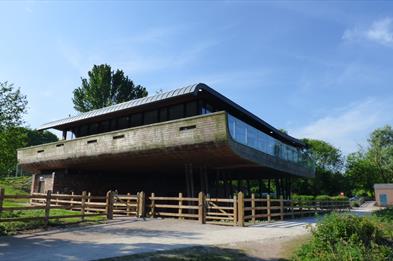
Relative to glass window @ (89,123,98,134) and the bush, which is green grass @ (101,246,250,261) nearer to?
the bush

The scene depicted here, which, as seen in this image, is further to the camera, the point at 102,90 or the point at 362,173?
the point at 362,173

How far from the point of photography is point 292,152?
27375 mm

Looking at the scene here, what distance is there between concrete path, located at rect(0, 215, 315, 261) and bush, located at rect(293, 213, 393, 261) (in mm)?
2345

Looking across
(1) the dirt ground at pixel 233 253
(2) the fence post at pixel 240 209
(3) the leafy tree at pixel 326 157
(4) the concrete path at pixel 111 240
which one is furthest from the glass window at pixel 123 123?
(3) the leafy tree at pixel 326 157

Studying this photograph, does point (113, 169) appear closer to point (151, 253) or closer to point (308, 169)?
point (308, 169)

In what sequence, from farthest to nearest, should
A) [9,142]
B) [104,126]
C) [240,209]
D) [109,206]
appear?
[104,126], [9,142], [109,206], [240,209]

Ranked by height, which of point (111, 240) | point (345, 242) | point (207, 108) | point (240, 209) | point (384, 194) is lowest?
point (111, 240)

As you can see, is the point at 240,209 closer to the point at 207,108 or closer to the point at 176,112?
the point at 207,108

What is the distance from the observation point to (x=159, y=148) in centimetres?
1970

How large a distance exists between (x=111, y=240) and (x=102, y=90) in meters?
40.1

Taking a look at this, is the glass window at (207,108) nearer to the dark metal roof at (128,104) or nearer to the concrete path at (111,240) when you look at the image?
the dark metal roof at (128,104)

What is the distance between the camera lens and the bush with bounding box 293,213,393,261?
8672 millimetres

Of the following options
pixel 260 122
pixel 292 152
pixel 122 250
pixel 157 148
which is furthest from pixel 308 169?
pixel 122 250

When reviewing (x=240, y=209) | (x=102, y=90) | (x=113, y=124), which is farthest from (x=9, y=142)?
(x=102, y=90)
